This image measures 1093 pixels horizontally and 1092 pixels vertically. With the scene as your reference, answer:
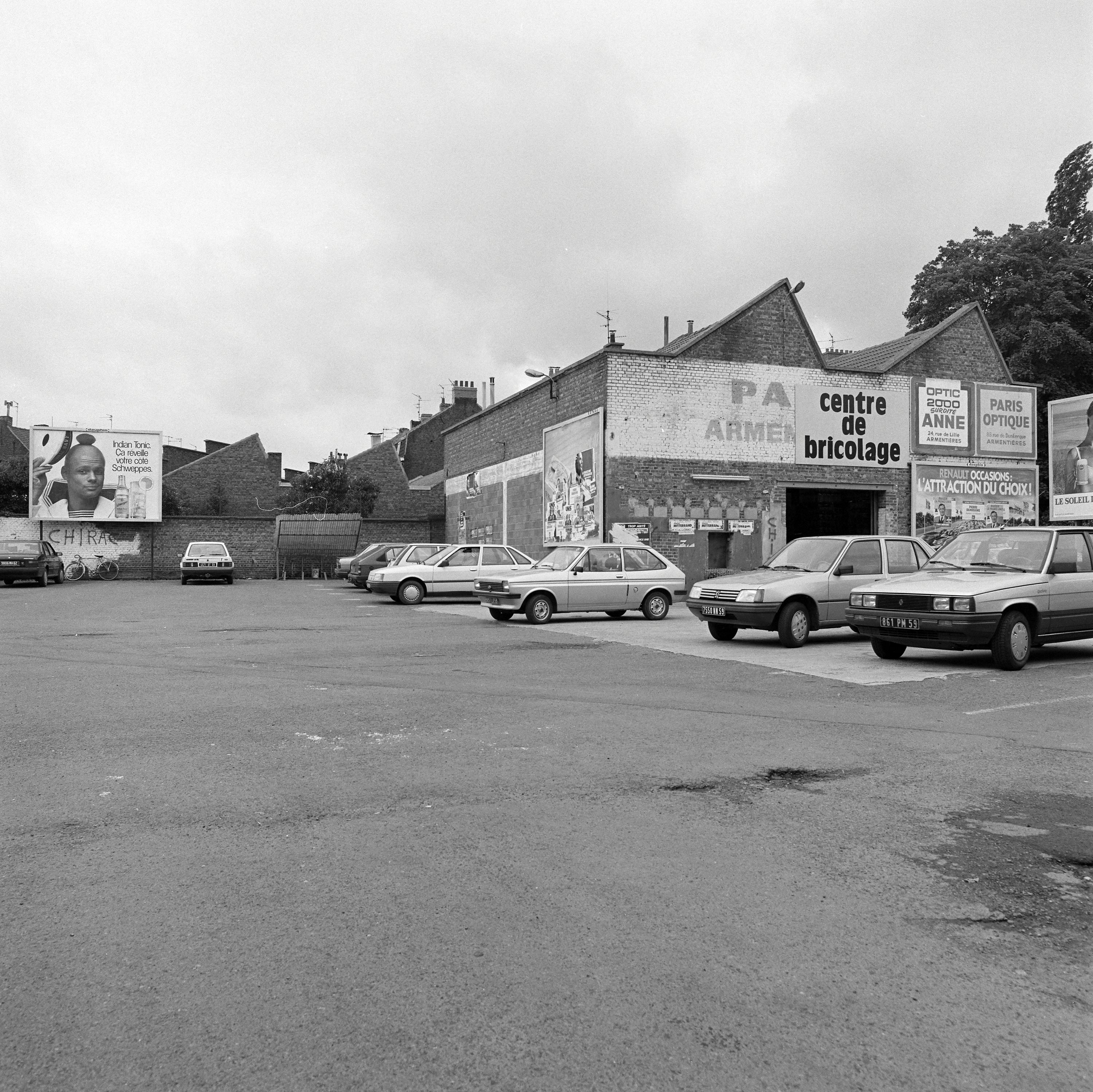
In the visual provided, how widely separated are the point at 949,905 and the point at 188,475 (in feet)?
190

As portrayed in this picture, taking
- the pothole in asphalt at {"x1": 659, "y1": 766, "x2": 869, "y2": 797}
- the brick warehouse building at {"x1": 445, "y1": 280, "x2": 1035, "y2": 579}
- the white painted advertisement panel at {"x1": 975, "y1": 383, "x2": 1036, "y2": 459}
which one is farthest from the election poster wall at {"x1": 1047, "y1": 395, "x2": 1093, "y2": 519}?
the pothole in asphalt at {"x1": 659, "y1": 766, "x2": 869, "y2": 797}

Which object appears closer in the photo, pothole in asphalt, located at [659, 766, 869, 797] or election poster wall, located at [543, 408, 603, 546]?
pothole in asphalt, located at [659, 766, 869, 797]

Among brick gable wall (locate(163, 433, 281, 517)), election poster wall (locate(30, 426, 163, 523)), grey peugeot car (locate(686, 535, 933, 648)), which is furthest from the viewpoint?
brick gable wall (locate(163, 433, 281, 517))

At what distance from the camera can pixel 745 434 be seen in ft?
89.8

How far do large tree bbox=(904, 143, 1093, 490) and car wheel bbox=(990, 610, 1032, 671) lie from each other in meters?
28.9

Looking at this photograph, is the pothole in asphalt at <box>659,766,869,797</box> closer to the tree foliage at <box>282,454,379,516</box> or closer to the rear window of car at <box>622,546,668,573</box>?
the rear window of car at <box>622,546,668,573</box>

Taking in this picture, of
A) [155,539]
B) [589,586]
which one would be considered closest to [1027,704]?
[589,586]

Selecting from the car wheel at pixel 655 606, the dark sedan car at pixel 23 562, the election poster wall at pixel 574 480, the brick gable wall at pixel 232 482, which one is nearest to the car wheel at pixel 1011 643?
the car wheel at pixel 655 606

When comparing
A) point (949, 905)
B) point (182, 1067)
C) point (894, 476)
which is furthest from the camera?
point (894, 476)

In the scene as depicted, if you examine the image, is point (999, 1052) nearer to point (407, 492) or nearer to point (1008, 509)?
point (1008, 509)

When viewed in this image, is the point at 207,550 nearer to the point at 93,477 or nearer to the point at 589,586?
the point at 93,477

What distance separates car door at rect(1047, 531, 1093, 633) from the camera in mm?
11445

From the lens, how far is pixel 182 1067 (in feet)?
8.77

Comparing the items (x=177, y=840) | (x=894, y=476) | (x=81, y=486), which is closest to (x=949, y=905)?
(x=177, y=840)
